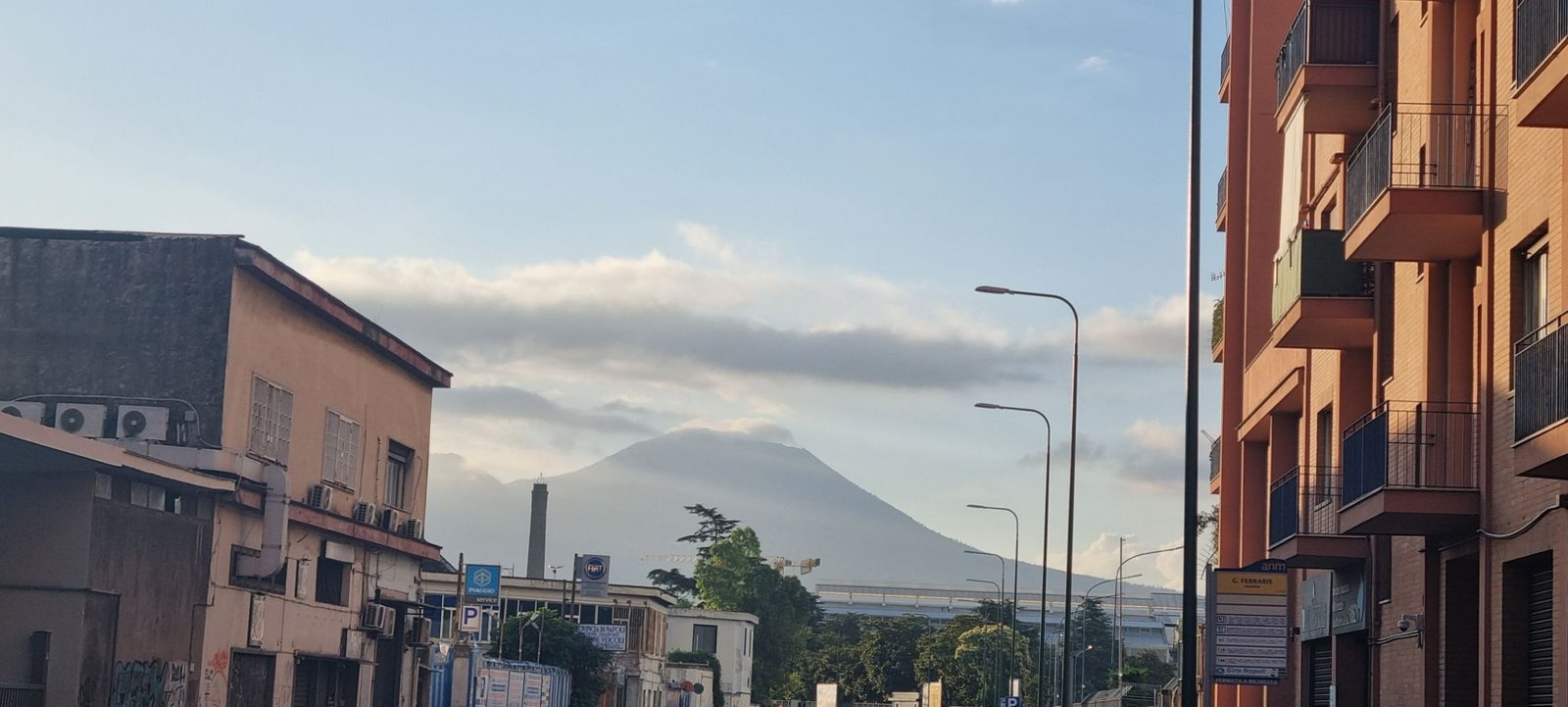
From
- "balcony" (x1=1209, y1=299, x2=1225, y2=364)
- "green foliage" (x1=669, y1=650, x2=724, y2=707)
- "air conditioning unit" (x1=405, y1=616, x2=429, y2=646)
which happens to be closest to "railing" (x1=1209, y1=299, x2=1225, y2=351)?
"balcony" (x1=1209, y1=299, x2=1225, y2=364)

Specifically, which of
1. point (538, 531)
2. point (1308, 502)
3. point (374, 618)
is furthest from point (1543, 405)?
point (538, 531)

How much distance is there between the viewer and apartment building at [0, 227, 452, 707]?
2648 cm

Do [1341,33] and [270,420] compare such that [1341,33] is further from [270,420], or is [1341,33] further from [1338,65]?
[270,420]

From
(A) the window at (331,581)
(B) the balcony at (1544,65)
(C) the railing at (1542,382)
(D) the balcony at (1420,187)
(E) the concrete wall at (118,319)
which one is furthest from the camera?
(A) the window at (331,581)

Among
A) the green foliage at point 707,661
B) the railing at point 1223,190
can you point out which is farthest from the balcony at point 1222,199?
the green foliage at point 707,661

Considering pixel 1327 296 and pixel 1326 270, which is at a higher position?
pixel 1326 270

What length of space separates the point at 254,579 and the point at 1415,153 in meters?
20.9

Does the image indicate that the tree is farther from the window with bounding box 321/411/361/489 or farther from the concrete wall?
the concrete wall

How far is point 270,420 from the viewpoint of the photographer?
32.9m

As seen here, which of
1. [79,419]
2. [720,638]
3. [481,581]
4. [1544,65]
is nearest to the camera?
[1544,65]

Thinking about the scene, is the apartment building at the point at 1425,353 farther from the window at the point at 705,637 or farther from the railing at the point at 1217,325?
the window at the point at 705,637

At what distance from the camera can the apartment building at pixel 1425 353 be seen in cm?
1752

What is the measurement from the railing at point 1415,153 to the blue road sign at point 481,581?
1172 inches

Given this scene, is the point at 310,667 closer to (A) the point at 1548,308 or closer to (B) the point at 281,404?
(B) the point at 281,404
